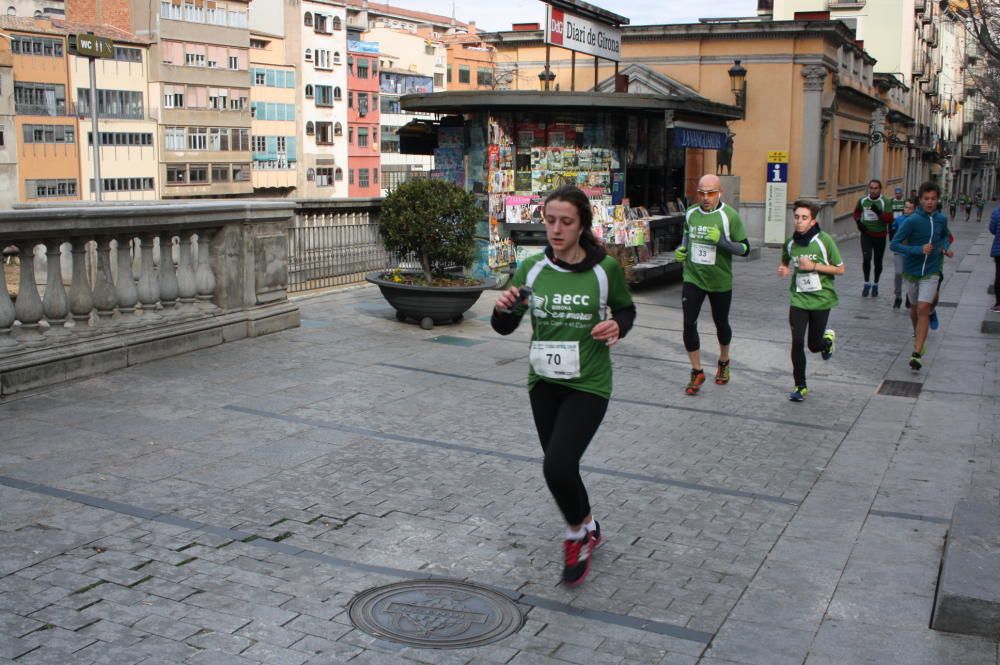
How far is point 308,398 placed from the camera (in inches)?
332

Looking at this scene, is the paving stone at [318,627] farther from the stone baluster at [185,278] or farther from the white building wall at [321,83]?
the white building wall at [321,83]

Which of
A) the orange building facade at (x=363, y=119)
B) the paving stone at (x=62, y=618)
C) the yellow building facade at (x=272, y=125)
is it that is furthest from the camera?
the orange building facade at (x=363, y=119)

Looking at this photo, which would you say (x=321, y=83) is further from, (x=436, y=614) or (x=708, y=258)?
(x=436, y=614)

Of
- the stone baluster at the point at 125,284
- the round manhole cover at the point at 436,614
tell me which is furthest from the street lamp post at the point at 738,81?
the round manhole cover at the point at 436,614

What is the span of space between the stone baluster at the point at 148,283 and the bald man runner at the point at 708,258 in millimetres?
4635

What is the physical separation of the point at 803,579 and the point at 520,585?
4.50ft

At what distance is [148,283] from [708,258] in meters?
4.97

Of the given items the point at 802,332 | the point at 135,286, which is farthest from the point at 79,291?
the point at 802,332

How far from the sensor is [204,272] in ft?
33.7

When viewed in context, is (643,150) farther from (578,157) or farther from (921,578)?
(921,578)

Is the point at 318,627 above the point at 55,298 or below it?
below

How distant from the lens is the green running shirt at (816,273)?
30.1ft

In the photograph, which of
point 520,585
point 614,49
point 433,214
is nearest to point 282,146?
point 614,49

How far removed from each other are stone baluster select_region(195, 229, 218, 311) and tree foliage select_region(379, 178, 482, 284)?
7.17ft
